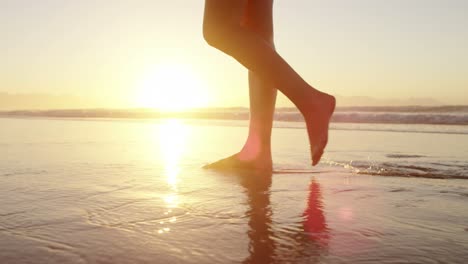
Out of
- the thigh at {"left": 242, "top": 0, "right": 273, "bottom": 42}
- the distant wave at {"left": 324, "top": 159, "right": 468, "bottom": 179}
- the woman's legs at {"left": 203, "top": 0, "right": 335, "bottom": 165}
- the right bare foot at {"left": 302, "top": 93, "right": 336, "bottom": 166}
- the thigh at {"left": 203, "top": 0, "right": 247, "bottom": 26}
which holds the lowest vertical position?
the distant wave at {"left": 324, "top": 159, "right": 468, "bottom": 179}

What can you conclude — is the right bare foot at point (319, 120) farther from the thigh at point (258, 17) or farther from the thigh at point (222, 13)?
the thigh at point (258, 17)

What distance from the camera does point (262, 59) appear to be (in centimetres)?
178

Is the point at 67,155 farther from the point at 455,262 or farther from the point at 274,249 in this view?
the point at 455,262

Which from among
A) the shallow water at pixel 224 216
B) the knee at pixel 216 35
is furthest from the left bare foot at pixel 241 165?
the knee at pixel 216 35

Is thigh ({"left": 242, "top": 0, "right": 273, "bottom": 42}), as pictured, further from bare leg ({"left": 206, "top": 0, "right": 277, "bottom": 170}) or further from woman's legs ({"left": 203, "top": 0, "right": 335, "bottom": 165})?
woman's legs ({"left": 203, "top": 0, "right": 335, "bottom": 165})

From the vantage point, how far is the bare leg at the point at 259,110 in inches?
93.7

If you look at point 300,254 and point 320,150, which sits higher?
point 320,150

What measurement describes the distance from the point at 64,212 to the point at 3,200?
0.99ft

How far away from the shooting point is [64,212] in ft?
4.27

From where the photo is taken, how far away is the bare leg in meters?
2.38

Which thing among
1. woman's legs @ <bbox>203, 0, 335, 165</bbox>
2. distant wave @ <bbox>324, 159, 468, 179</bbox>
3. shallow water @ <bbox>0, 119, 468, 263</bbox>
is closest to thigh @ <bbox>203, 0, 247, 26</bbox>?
woman's legs @ <bbox>203, 0, 335, 165</bbox>

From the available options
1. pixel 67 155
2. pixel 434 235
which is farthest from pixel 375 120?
pixel 434 235

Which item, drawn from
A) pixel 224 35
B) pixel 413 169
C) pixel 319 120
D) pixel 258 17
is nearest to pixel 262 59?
pixel 224 35

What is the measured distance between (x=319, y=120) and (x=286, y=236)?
885 mm
